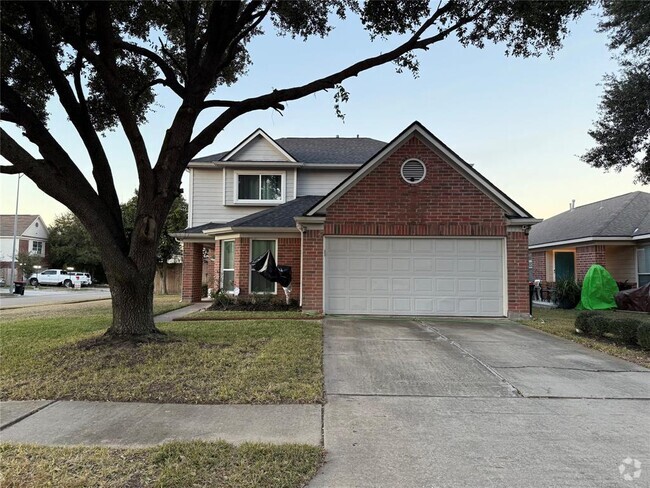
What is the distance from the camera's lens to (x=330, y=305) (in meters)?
12.2

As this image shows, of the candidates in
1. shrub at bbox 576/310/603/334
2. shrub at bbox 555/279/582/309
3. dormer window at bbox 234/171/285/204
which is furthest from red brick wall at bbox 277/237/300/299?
shrub at bbox 555/279/582/309

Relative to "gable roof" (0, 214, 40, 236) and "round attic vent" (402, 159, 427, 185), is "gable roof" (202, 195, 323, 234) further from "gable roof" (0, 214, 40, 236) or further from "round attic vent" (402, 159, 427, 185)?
"gable roof" (0, 214, 40, 236)

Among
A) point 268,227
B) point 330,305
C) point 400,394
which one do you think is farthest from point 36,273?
point 400,394

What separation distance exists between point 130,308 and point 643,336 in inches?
359

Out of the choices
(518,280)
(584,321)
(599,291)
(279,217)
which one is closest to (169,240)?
(279,217)

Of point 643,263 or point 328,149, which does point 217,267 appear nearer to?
point 328,149

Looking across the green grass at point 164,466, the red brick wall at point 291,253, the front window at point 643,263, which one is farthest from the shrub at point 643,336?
A: the front window at point 643,263

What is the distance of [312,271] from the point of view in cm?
1207

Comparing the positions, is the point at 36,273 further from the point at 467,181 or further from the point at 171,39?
the point at 467,181

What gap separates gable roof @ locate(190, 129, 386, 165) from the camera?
1759cm

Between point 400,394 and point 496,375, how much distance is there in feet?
5.75

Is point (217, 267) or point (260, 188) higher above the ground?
point (260, 188)

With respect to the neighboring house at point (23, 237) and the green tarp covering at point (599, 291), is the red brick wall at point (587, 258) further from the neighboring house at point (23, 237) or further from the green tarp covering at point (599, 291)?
the neighboring house at point (23, 237)

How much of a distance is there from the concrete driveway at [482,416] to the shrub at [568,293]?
914cm
